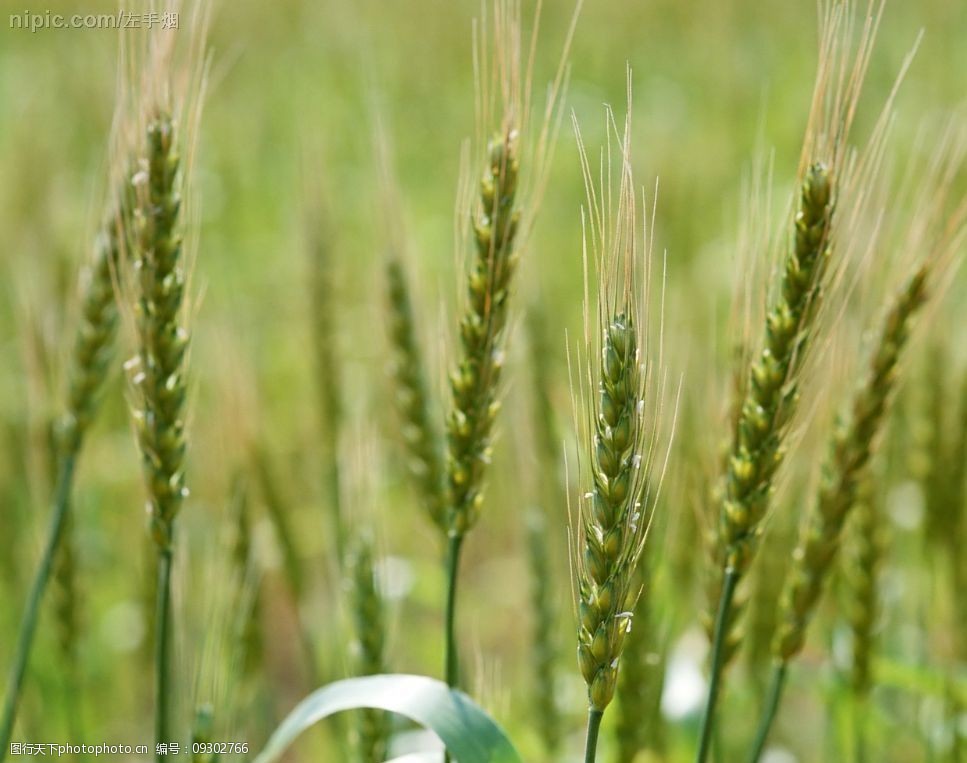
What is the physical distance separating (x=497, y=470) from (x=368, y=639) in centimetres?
222

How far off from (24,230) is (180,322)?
2207mm

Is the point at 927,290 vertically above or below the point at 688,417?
above

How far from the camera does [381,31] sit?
9.11 metres

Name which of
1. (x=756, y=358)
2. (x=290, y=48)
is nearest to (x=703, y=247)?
(x=756, y=358)

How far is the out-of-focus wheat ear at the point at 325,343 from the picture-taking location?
8.16 ft

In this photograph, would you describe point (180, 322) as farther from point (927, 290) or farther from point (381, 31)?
point (381, 31)

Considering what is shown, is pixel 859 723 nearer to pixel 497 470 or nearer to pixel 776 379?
pixel 776 379

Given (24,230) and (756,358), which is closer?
(756,358)

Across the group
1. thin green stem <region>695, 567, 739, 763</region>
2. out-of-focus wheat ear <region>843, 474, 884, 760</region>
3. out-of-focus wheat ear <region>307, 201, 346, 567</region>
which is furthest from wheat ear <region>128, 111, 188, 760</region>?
out-of-focus wheat ear <region>843, 474, 884, 760</region>

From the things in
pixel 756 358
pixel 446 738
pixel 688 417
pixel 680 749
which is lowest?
pixel 680 749

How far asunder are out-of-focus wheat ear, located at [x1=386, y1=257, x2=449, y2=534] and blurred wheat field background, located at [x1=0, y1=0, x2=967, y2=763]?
0.4 inches

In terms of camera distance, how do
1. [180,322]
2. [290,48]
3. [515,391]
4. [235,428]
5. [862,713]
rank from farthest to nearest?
[290,48] < [515,391] < [235,428] < [862,713] < [180,322]

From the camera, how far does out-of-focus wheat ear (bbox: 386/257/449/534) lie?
176 cm

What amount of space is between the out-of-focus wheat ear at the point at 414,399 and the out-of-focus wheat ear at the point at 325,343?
59 centimetres
